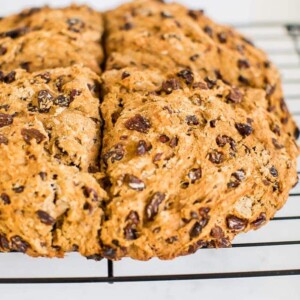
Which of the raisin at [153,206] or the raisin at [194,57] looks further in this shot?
the raisin at [194,57]

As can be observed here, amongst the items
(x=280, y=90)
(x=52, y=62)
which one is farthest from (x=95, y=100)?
(x=280, y=90)

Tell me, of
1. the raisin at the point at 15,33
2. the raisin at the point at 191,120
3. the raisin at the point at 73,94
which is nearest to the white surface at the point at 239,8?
the raisin at the point at 15,33

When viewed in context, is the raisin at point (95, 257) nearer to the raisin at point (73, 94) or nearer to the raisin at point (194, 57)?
the raisin at point (73, 94)

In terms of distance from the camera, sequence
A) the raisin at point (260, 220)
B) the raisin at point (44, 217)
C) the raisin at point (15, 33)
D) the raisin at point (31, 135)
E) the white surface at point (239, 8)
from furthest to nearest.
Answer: the white surface at point (239, 8) → the raisin at point (15, 33) → the raisin at point (260, 220) → the raisin at point (31, 135) → the raisin at point (44, 217)

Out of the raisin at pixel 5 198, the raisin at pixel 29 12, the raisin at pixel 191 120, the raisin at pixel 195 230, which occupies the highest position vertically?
the raisin at pixel 29 12

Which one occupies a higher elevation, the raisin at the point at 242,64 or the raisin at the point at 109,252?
the raisin at the point at 242,64

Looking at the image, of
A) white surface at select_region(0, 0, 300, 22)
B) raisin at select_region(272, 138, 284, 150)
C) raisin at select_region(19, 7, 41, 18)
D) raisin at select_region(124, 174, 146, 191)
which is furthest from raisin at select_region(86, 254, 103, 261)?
white surface at select_region(0, 0, 300, 22)

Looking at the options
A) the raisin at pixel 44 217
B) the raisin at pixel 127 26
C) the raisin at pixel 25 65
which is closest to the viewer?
the raisin at pixel 44 217
